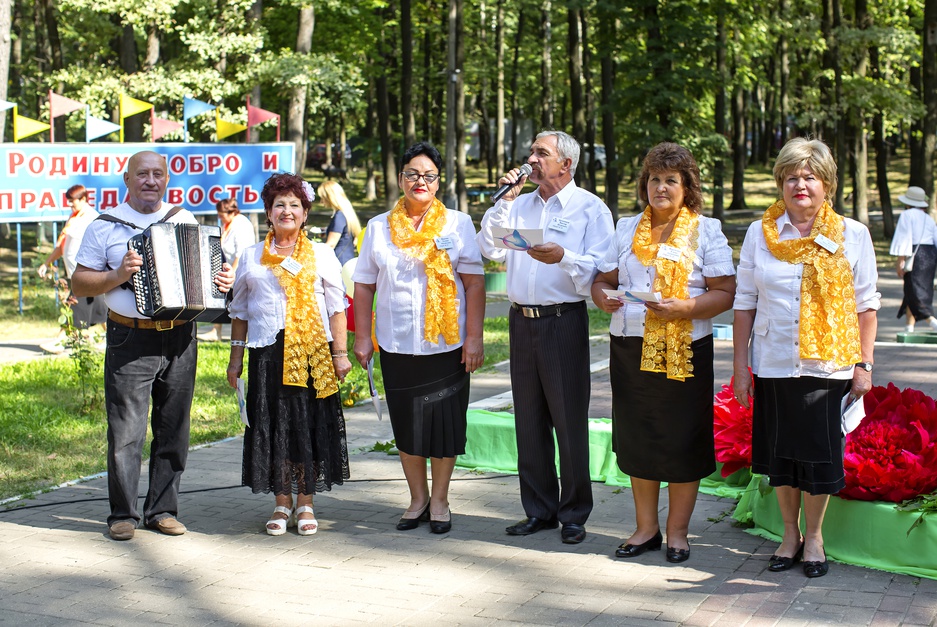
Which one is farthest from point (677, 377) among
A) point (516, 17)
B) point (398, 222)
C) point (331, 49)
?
point (516, 17)

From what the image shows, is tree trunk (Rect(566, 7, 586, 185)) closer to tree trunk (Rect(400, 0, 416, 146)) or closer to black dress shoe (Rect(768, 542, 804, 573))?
tree trunk (Rect(400, 0, 416, 146))

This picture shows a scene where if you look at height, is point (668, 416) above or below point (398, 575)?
above

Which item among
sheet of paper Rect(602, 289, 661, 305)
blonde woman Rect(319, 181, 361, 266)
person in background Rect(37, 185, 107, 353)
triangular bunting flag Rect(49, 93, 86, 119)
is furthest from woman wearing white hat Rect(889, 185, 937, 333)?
triangular bunting flag Rect(49, 93, 86, 119)

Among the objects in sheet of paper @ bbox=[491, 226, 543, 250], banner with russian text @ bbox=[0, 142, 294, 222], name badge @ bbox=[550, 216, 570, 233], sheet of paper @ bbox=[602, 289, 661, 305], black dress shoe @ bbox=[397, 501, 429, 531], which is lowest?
black dress shoe @ bbox=[397, 501, 429, 531]

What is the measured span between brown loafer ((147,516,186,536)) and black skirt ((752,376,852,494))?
3146mm

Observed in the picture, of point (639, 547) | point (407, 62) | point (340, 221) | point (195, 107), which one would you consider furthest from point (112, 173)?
point (407, 62)

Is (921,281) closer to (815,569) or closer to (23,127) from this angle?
(815,569)

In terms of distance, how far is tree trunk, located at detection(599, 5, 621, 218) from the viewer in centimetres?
2558

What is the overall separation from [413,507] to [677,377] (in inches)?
70.5

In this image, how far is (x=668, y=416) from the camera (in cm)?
525

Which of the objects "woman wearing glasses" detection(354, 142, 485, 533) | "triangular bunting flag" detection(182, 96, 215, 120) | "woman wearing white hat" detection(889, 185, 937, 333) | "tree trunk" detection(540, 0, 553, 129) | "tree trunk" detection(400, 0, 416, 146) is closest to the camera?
"woman wearing glasses" detection(354, 142, 485, 533)

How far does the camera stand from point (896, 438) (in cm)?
536

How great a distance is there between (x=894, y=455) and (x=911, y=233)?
350 inches

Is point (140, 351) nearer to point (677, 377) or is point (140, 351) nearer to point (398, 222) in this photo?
point (398, 222)
